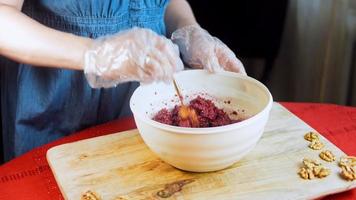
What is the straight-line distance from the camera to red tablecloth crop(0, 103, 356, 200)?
90cm

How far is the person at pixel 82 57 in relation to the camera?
→ 2.92 ft

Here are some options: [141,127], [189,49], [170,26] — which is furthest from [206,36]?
[141,127]

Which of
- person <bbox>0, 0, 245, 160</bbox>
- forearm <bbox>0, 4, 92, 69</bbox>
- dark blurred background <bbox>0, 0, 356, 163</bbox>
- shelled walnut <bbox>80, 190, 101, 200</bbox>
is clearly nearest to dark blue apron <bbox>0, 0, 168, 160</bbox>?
person <bbox>0, 0, 245, 160</bbox>

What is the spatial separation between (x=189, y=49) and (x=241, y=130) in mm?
347

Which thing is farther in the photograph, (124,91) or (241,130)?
(124,91)

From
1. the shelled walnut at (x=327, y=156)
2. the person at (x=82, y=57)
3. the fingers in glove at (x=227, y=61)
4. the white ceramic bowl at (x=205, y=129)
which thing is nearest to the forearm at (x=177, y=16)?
the person at (x=82, y=57)

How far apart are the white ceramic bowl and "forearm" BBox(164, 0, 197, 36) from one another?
26 cm

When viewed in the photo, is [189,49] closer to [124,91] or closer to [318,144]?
[124,91]

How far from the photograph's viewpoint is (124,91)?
1.20m

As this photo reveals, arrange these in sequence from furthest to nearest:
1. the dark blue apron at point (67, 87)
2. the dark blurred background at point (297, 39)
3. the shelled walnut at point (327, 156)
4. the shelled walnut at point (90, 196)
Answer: the dark blurred background at point (297, 39) < the dark blue apron at point (67, 87) < the shelled walnut at point (327, 156) < the shelled walnut at point (90, 196)

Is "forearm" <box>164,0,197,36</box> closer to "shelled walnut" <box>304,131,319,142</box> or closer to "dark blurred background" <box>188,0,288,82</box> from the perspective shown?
"shelled walnut" <box>304,131,319,142</box>

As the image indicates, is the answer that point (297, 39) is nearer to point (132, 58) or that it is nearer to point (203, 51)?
point (203, 51)

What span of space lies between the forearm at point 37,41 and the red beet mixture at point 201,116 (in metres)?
0.18

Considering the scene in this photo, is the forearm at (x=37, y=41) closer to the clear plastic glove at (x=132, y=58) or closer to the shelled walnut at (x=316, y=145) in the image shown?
the clear plastic glove at (x=132, y=58)
